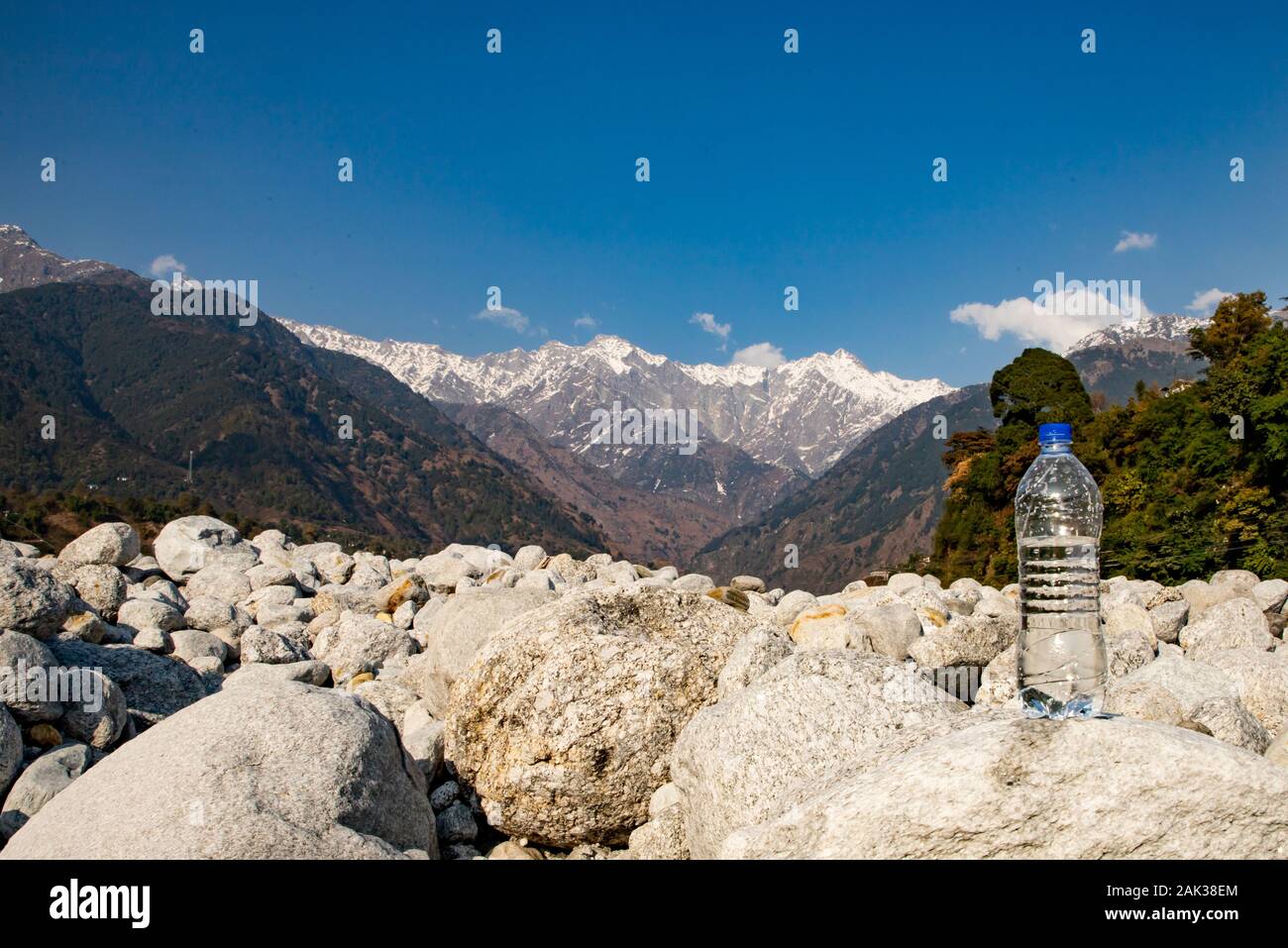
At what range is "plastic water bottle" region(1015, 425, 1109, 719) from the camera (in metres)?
5.17

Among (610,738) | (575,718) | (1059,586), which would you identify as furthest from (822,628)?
(1059,586)

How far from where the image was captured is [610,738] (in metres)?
9.09

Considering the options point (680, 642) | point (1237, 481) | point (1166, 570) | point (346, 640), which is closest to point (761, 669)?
point (680, 642)

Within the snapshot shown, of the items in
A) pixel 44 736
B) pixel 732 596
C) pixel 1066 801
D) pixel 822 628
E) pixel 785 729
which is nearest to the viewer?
pixel 1066 801

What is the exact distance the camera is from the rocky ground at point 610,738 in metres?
4.34

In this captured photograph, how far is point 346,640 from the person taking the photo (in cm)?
1684

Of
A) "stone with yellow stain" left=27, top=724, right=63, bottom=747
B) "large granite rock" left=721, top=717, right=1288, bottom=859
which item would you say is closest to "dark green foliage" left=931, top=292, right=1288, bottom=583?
"large granite rock" left=721, top=717, right=1288, bottom=859

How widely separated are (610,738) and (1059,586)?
183 inches

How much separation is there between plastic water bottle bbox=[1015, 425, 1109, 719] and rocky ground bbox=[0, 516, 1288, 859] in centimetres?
32

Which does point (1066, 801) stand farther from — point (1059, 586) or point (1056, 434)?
point (1059, 586)

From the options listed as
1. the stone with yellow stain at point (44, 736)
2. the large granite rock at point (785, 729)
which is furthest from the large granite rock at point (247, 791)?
the stone with yellow stain at point (44, 736)

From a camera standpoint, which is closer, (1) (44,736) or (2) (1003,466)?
(1) (44,736)
